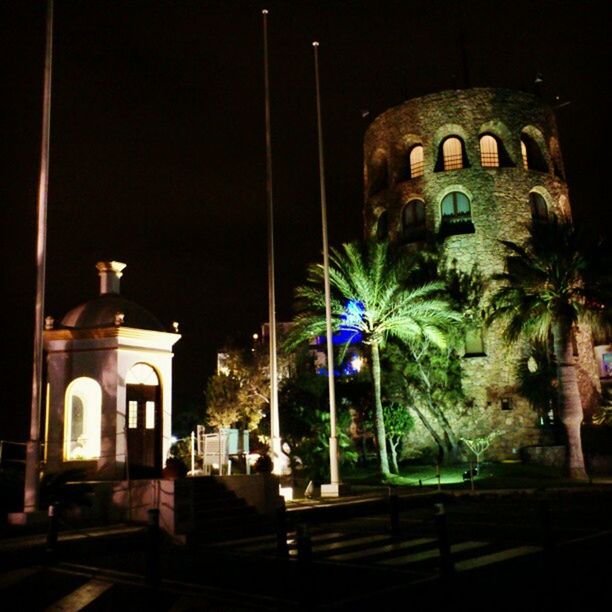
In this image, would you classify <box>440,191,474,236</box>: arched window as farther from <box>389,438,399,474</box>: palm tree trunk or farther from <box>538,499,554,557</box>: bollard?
<box>538,499,554,557</box>: bollard

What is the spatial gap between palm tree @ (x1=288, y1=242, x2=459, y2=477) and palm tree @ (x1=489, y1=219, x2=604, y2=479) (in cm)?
366

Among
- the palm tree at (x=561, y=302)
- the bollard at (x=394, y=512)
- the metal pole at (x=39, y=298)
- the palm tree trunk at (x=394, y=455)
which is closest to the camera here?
the bollard at (x=394, y=512)

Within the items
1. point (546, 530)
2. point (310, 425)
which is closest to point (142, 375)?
point (546, 530)

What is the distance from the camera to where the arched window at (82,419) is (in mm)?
18297

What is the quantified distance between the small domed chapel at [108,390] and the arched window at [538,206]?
2681cm

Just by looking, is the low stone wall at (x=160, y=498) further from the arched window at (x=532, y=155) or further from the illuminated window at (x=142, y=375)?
the arched window at (x=532, y=155)

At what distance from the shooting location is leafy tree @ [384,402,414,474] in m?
36.3

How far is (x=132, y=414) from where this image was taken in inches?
736

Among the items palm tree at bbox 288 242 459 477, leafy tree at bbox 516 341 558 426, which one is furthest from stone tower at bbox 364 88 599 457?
palm tree at bbox 288 242 459 477

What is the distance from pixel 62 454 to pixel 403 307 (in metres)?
15.8

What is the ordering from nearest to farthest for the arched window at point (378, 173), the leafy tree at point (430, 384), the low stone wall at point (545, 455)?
the low stone wall at point (545, 455)
the leafy tree at point (430, 384)
the arched window at point (378, 173)

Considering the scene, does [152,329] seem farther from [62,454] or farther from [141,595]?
[141,595]

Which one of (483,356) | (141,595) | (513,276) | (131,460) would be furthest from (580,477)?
(141,595)

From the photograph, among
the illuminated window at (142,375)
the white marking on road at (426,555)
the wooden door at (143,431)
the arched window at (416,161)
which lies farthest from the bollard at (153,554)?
the arched window at (416,161)
